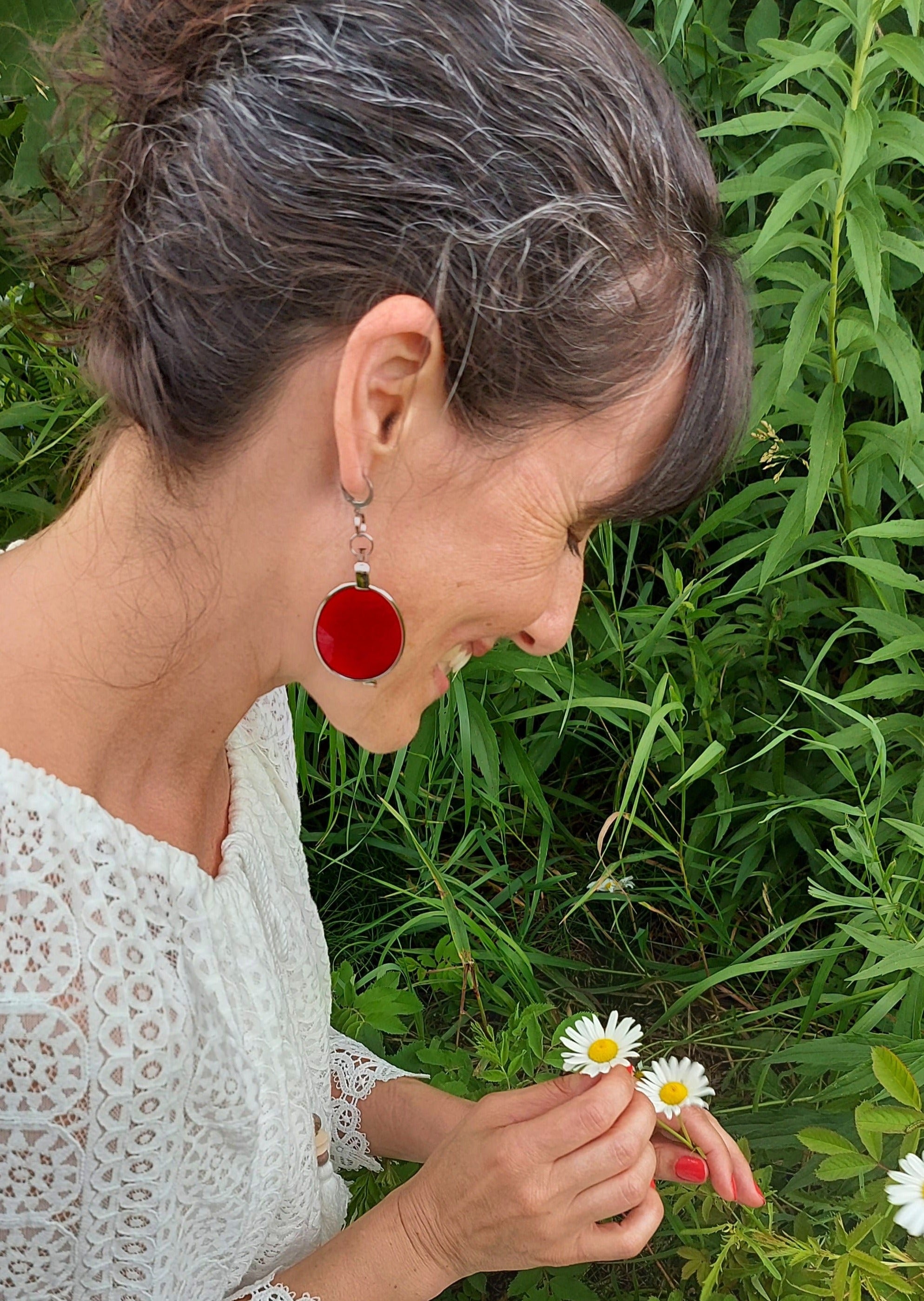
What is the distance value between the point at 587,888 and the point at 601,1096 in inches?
35.3

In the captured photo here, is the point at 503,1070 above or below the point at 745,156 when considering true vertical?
below

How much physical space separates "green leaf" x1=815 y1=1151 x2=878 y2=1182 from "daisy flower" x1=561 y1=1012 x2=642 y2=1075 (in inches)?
10.3

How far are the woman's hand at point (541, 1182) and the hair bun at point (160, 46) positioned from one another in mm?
823

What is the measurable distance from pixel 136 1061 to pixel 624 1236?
1.49 feet

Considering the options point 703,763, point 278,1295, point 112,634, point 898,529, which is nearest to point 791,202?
point 898,529

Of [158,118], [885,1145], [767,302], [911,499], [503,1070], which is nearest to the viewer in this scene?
[158,118]

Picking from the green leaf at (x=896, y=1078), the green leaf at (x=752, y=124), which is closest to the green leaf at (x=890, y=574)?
the green leaf at (x=752, y=124)

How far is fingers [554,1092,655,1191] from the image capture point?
1032 millimetres

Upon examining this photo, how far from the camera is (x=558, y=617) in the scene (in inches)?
41.6

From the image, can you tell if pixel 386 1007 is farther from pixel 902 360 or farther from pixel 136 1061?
pixel 902 360

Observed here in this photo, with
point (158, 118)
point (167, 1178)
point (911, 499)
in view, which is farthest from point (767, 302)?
point (167, 1178)

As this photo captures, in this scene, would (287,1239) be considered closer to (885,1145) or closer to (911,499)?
(885,1145)

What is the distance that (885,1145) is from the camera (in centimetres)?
120

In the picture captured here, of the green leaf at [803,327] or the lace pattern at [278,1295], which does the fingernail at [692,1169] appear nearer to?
the lace pattern at [278,1295]
